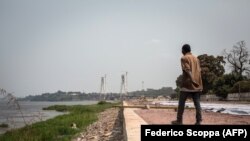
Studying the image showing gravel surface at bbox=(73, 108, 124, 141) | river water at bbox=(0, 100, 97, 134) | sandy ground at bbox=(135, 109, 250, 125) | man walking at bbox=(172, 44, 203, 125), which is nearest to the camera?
man walking at bbox=(172, 44, 203, 125)

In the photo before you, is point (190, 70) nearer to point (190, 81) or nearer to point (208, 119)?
point (190, 81)

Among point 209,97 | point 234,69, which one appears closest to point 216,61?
point 234,69

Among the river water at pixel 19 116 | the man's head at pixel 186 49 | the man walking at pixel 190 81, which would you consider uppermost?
the man's head at pixel 186 49

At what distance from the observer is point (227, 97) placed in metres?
57.3

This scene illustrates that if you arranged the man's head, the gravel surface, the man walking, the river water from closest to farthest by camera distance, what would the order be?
the man walking
the man's head
the river water
the gravel surface

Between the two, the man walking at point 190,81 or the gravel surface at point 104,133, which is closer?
the man walking at point 190,81

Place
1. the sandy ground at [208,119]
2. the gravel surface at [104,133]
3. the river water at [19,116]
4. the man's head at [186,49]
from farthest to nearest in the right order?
1. the gravel surface at [104,133]
2. the sandy ground at [208,119]
3. the river water at [19,116]
4. the man's head at [186,49]

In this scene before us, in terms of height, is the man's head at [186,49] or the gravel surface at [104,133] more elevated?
the man's head at [186,49]

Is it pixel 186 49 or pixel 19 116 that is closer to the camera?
pixel 186 49

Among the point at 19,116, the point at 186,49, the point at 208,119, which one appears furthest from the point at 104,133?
the point at 19,116

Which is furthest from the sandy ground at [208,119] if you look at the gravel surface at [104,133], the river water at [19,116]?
the river water at [19,116]

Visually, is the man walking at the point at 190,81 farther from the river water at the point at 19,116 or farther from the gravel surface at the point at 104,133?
the gravel surface at the point at 104,133

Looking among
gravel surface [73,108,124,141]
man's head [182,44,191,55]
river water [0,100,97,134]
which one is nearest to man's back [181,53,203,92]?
man's head [182,44,191,55]

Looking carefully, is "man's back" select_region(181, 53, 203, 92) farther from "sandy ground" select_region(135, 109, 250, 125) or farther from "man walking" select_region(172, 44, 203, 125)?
"sandy ground" select_region(135, 109, 250, 125)
